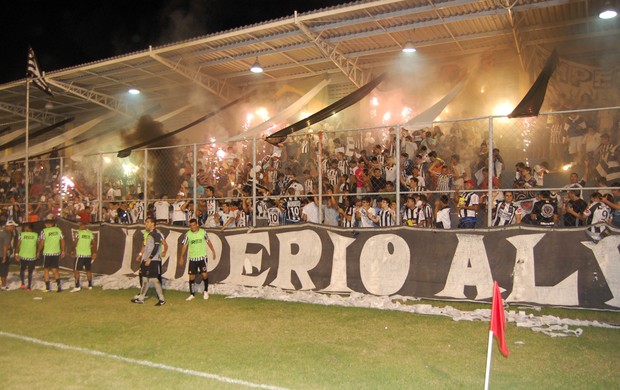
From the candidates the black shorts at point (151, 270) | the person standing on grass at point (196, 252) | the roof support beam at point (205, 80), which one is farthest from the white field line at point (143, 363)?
the roof support beam at point (205, 80)

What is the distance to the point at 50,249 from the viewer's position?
45.0 feet

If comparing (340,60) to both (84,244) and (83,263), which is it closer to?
(84,244)

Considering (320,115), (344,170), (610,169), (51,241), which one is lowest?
(51,241)

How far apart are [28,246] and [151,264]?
474 centimetres

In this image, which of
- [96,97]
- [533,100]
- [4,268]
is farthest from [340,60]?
[4,268]

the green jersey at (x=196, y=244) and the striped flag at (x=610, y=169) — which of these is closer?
the striped flag at (x=610, y=169)

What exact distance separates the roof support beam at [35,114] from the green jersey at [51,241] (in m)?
13.5

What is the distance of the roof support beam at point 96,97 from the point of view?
67.7ft

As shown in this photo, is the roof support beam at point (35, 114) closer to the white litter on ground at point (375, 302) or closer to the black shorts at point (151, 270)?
the white litter on ground at point (375, 302)

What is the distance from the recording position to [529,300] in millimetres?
9586

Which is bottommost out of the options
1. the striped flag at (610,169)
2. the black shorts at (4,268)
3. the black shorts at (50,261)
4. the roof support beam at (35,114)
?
the black shorts at (4,268)

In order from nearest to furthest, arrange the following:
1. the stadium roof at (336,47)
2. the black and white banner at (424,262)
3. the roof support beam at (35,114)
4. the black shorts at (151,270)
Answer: the black and white banner at (424,262)
the black shorts at (151,270)
the stadium roof at (336,47)
the roof support beam at (35,114)

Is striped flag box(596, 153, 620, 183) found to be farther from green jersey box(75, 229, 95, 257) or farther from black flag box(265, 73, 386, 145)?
green jersey box(75, 229, 95, 257)

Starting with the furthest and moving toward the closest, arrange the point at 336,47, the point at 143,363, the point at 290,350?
1. the point at 336,47
2. the point at 290,350
3. the point at 143,363
